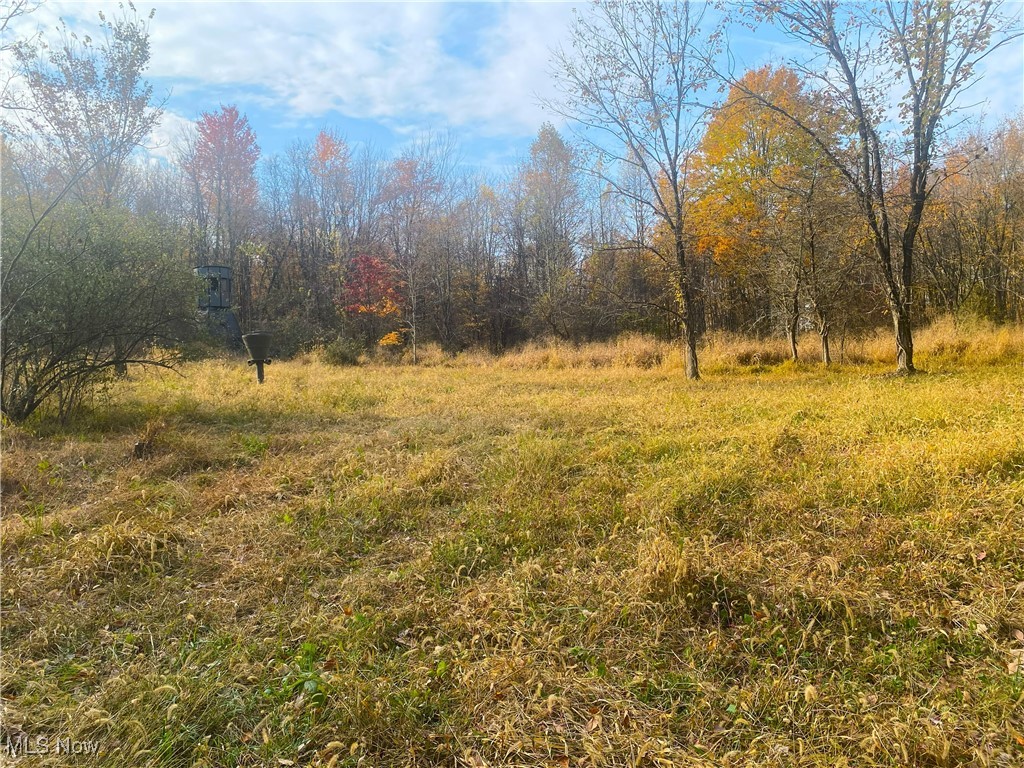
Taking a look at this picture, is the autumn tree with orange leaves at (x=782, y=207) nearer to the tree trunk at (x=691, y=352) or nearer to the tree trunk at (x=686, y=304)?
the tree trunk at (x=686, y=304)

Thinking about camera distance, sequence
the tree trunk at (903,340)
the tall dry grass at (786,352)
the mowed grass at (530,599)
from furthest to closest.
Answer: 1. the tall dry grass at (786,352)
2. the tree trunk at (903,340)
3. the mowed grass at (530,599)

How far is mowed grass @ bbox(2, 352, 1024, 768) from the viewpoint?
A: 193 centimetres

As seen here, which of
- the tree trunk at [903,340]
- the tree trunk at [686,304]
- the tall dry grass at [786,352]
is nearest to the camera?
the tree trunk at [903,340]

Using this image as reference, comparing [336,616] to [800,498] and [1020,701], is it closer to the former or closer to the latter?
[1020,701]

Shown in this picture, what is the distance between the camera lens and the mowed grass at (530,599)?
1.93 metres

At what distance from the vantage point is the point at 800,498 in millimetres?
3682

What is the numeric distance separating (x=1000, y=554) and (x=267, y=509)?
15.9ft

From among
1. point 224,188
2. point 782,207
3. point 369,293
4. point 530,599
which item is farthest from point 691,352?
point 224,188

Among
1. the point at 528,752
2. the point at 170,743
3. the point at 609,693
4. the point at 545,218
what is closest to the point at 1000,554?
the point at 609,693

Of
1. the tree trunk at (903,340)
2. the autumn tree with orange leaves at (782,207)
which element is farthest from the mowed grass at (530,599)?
the autumn tree with orange leaves at (782,207)

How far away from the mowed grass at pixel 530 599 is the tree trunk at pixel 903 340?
18.9 ft

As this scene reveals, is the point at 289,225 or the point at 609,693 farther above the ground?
the point at 289,225

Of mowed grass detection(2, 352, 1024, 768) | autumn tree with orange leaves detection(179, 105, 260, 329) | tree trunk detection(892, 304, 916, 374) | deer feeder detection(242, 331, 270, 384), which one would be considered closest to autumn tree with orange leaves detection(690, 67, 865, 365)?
tree trunk detection(892, 304, 916, 374)

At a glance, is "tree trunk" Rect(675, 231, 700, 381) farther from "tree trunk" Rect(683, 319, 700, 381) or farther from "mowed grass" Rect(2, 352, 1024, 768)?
"mowed grass" Rect(2, 352, 1024, 768)
